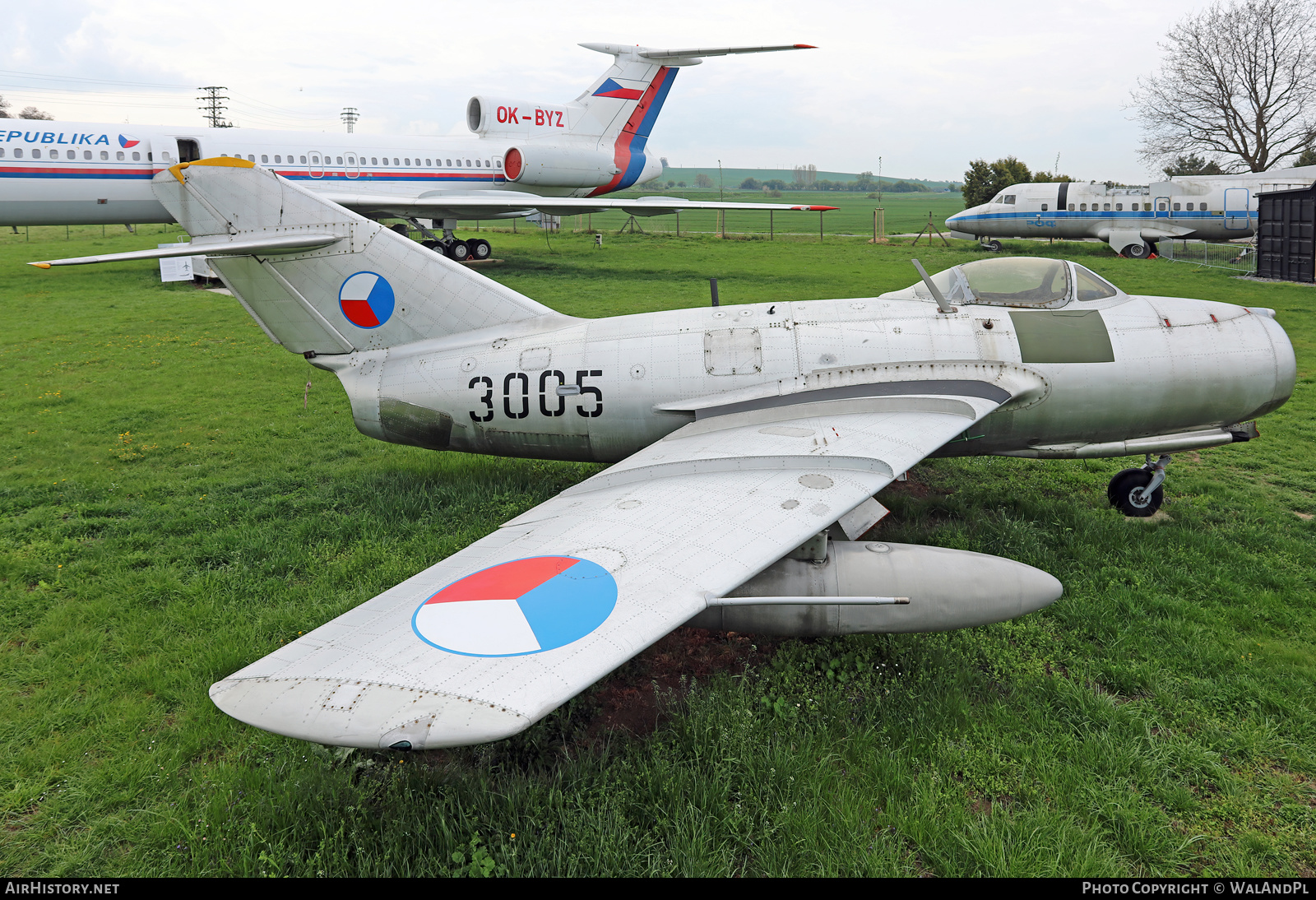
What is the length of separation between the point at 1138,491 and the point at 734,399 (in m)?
4.46

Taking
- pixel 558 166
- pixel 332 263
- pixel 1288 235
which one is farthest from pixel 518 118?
pixel 1288 235

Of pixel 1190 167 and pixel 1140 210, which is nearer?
pixel 1140 210

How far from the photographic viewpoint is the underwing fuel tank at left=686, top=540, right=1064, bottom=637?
499 centimetres

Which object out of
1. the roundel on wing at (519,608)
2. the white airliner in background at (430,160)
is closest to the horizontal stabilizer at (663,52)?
the white airliner in background at (430,160)

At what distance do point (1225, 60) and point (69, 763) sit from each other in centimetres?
6150

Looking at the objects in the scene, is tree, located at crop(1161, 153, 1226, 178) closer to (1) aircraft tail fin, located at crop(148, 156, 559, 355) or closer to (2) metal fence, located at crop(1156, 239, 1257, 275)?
(2) metal fence, located at crop(1156, 239, 1257, 275)

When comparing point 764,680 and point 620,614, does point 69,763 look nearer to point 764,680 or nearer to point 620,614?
point 620,614

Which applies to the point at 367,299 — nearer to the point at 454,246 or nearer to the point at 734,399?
the point at 734,399

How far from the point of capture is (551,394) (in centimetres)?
718

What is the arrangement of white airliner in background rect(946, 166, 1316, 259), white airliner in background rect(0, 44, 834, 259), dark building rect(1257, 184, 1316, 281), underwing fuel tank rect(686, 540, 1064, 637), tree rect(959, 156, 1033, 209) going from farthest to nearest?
tree rect(959, 156, 1033, 209) < white airliner in background rect(946, 166, 1316, 259) < dark building rect(1257, 184, 1316, 281) < white airliner in background rect(0, 44, 834, 259) < underwing fuel tank rect(686, 540, 1064, 637)

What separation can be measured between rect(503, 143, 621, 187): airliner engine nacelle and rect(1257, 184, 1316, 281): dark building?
73.4 feet

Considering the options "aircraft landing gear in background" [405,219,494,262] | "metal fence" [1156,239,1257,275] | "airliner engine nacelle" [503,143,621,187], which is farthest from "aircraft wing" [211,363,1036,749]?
"metal fence" [1156,239,1257,275]

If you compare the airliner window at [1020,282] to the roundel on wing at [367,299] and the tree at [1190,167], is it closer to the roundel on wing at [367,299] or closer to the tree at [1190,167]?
the roundel on wing at [367,299]

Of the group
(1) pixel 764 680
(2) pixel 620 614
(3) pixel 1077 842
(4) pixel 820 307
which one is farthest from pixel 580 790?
(4) pixel 820 307
